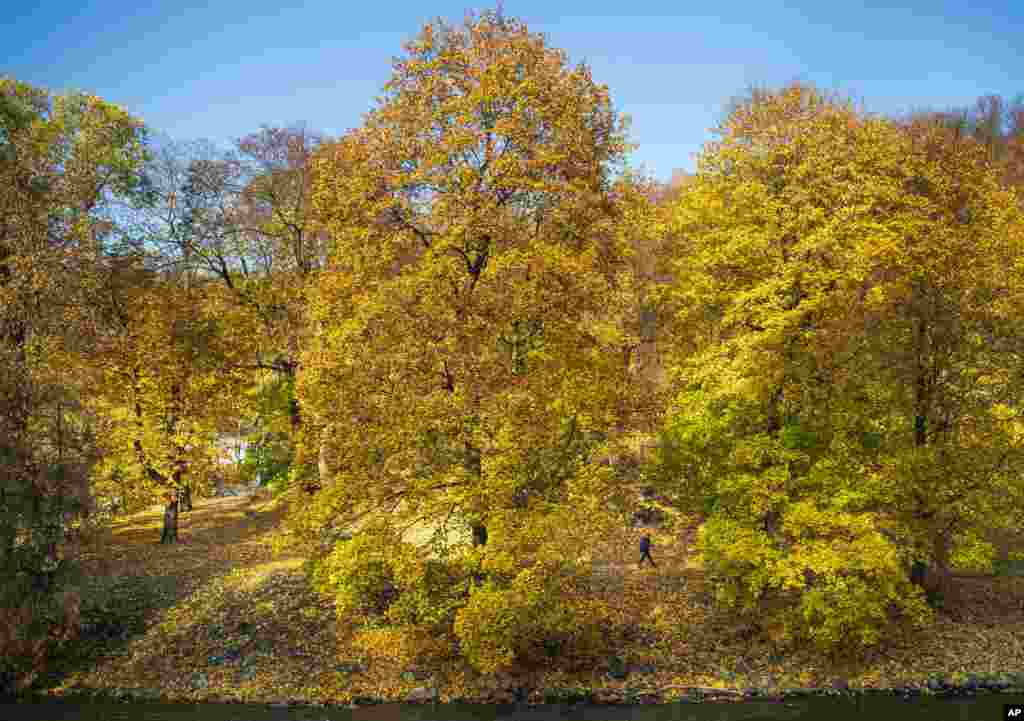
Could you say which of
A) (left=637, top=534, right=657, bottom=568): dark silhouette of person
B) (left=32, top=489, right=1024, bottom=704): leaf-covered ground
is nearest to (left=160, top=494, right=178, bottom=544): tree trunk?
(left=32, top=489, right=1024, bottom=704): leaf-covered ground

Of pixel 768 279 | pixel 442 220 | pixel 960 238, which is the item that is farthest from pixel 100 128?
pixel 960 238

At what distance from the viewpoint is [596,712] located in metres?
19.0

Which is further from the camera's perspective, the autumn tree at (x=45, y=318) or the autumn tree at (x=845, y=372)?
the autumn tree at (x=845, y=372)

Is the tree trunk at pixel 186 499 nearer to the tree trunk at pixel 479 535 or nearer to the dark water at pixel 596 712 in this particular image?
the dark water at pixel 596 712

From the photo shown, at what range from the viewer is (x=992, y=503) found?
2184cm

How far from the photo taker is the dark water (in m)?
18.4

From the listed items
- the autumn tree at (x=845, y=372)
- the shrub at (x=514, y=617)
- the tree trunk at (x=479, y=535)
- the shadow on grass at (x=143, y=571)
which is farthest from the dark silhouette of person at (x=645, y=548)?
the shadow on grass at (x=143, y=571)

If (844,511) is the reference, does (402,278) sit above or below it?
above

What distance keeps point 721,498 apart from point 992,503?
26.2 feet

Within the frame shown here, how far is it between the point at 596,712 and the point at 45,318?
72.4 feet

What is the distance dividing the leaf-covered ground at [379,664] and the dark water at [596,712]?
2.00 ft

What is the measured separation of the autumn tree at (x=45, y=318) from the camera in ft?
68.3

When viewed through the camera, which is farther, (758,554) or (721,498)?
(721,498)

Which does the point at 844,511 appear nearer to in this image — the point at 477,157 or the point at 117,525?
the point at 477,157
